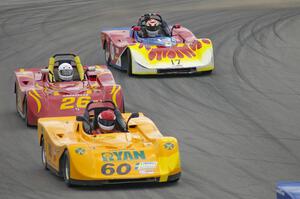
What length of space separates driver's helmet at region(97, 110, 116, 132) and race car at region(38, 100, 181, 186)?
169 mm

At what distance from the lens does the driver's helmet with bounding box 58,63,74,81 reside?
91.1ft

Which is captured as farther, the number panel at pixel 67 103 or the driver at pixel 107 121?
the number panel at pixel 67 103

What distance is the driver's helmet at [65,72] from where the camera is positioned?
27766 mm

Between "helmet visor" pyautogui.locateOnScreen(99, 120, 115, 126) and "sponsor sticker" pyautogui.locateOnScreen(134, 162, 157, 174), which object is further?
"helmet visor" pyautogui.locateOnScreen(99, 120, 115, 126)

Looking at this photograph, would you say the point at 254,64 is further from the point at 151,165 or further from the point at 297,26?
the point at 151,165

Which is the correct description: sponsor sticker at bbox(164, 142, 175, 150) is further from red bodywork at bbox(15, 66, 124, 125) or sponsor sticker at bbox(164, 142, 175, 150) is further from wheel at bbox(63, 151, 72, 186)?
red bodywork at bbox(15, 66, 124, 125)

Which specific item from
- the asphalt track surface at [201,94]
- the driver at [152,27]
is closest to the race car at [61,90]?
the asphalt track surface at [201,94]

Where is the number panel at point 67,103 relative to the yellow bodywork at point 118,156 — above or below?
below

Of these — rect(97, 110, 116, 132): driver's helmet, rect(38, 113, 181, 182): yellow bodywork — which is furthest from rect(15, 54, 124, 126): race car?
rect(38, 113, 181, 182): yellow bodywork

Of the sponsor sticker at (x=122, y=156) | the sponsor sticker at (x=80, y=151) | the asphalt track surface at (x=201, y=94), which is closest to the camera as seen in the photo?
the sponsor sticker at (x=80, y=151)

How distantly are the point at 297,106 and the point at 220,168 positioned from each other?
6.78m

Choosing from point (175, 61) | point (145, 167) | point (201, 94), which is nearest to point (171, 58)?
point (175, 61)

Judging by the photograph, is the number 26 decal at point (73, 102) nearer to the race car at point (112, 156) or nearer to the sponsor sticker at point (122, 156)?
the race car at point (112, 156)

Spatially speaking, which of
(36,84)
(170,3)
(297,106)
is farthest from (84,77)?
(170,3)
